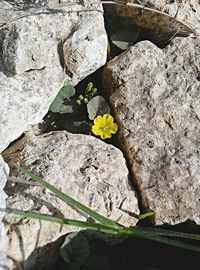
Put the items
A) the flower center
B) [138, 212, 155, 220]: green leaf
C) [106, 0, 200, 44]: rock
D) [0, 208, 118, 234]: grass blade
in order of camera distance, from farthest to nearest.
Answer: [106, 0, 200, 44]: rock < the flower center < [138, 212, 155, 220]: green leaf < [0, 208, 118, 234]: grass blade

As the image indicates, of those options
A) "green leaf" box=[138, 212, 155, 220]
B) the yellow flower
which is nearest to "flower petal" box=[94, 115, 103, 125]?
the yellow flower

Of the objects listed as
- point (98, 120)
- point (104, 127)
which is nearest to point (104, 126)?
point (104, 127)

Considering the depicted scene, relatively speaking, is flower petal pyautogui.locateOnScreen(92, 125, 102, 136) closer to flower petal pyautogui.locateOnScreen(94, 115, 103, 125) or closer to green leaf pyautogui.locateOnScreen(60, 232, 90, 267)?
flower petal pyautogui.locateOnScreen(94, 115, 103, 125)

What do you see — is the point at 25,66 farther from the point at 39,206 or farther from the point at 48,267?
the point at 48,267

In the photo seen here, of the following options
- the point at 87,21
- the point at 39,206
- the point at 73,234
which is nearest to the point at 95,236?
the point at 73,234

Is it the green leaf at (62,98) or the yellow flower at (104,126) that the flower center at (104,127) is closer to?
the yellow flower at (104,126)

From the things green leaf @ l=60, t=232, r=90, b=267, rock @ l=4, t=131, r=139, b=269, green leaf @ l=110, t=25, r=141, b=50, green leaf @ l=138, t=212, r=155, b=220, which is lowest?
green leaf @ l=60, t=232, r=90, b=267
